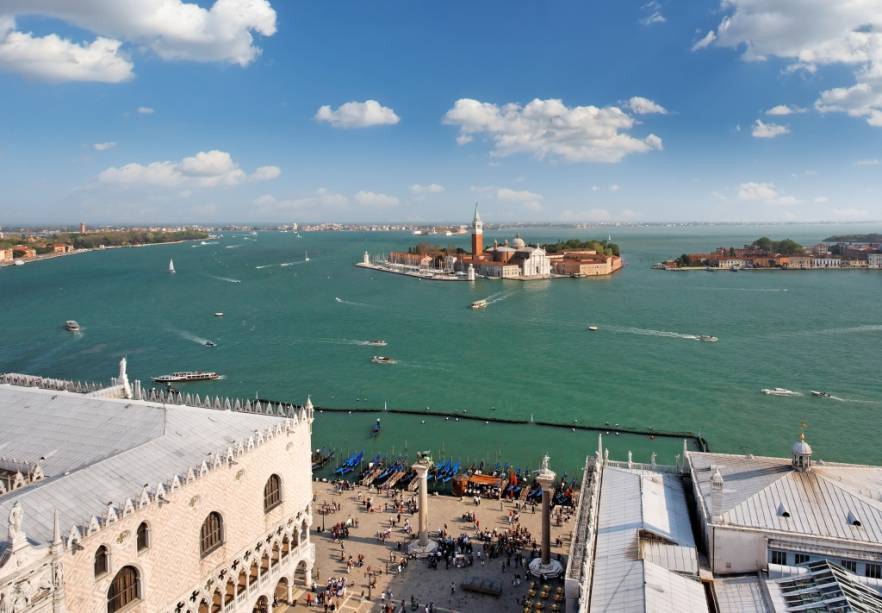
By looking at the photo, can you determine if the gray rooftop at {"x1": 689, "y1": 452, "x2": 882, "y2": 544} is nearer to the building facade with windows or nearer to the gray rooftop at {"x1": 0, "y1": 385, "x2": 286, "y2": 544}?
the building facade with windows

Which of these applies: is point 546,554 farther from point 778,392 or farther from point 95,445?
point 778,392

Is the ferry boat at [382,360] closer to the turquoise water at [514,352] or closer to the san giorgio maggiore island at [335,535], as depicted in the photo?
the turquoise water at [514,352]

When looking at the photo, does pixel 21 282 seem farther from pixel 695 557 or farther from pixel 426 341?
pixel 695 557

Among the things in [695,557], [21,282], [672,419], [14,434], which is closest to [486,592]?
[695,557]

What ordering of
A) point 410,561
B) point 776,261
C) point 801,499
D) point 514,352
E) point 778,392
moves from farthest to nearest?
point 776,261 → point 514,352 → point 778,392 → point 410,561 → point 801,499

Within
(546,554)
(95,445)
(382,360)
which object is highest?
(95,445)

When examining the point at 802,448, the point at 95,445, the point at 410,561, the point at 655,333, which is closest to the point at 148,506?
the point at 95,445

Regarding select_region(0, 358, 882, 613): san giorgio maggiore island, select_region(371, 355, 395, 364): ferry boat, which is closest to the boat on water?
select_region(0, 358, 882, 613): san giorgio maggiore island
